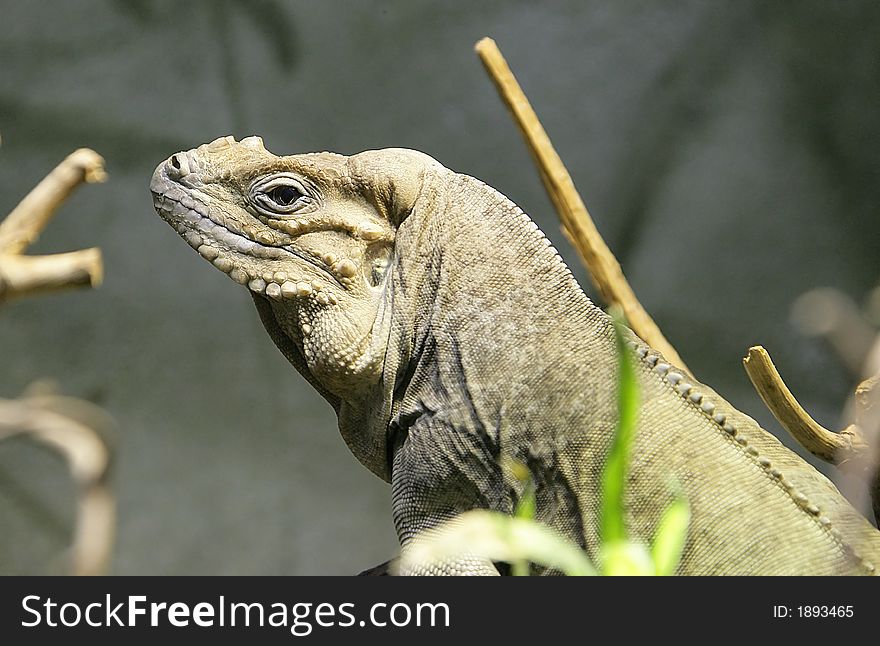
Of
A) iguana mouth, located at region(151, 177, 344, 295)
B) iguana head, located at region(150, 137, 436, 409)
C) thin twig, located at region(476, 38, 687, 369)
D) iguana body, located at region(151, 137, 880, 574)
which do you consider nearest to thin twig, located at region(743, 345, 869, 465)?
iguana body, located at region(151, 137, 880, 574)

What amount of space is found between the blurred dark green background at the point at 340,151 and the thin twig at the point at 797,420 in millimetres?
2651

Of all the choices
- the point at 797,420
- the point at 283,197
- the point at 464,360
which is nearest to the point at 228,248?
the point at 283,197

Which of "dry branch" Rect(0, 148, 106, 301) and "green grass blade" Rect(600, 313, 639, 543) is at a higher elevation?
"dry branch" Rect(0, 148, 106, 301)

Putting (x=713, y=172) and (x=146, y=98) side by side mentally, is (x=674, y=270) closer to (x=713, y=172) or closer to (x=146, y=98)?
(x=713, y=172)

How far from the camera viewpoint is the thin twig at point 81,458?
0.80 metres

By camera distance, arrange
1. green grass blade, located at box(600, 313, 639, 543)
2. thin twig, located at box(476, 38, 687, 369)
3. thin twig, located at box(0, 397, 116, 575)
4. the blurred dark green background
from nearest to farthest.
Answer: thin twig, located at box(0, 397, 116, 575) < green grass blade, located at box(600, 313, 639, 543) < thin twig, located at box(476, 38, 687, 369) < the blurred dark green background

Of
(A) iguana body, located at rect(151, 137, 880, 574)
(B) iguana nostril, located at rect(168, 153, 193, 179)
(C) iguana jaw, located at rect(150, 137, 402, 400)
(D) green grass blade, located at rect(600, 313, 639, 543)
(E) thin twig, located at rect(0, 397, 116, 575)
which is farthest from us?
(B) iguana nostril, located at rect(168, 153, 193, 179)

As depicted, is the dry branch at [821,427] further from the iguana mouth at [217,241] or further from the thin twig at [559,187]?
the iguana mouth at [217,241]

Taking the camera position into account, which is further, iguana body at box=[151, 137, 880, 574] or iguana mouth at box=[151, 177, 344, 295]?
iguana mouth at box=[151, 177, 344, 295]

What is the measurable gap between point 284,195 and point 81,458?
1524 mm

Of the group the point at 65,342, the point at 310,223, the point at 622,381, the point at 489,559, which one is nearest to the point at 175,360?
the point at 65,342

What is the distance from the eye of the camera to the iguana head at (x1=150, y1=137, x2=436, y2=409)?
7.17ft

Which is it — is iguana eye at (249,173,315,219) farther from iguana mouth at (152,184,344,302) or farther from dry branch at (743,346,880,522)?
dry branch at (743,346,880,522)

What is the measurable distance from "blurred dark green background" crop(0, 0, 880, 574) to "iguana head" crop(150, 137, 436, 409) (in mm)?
2702
